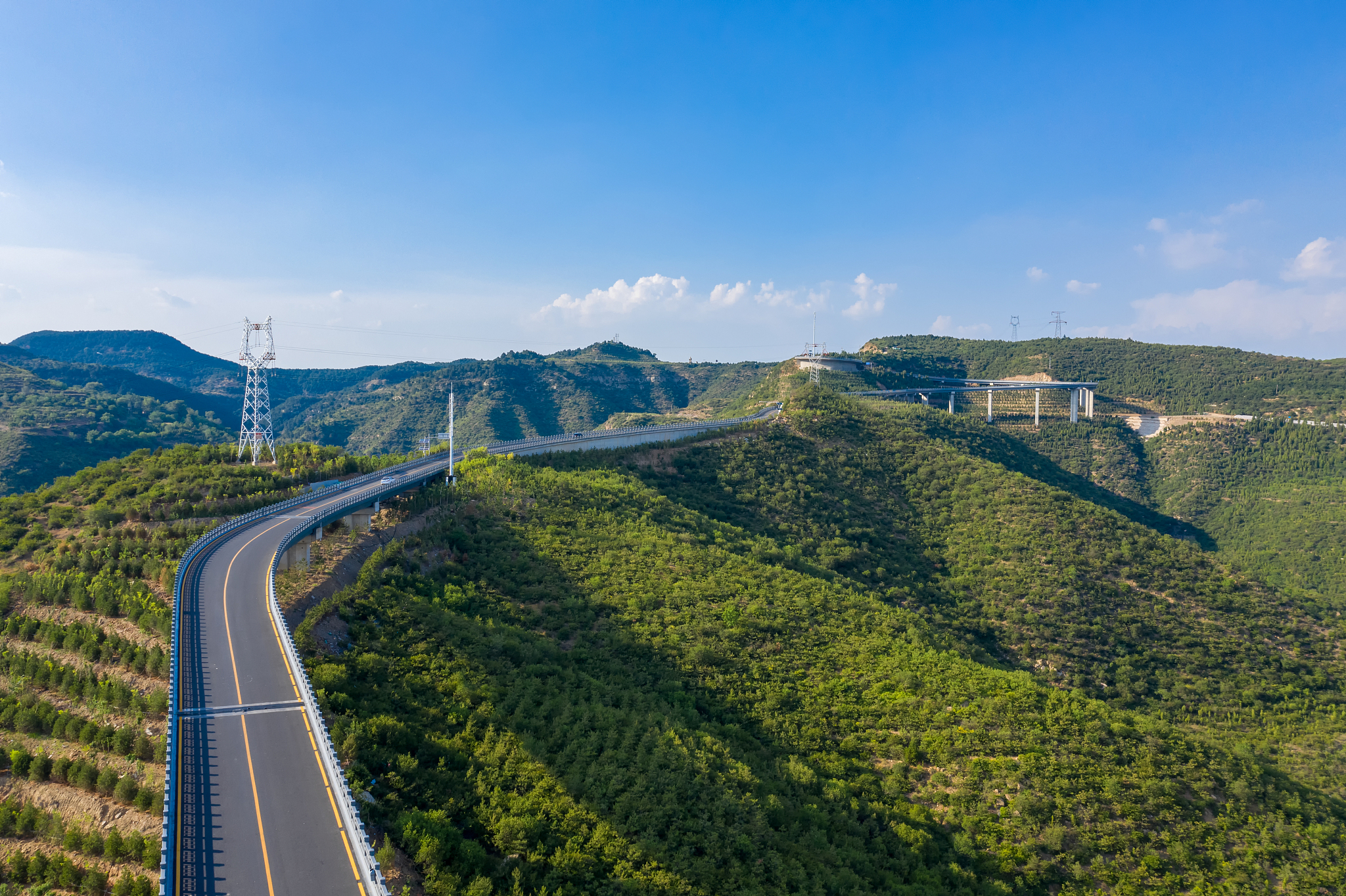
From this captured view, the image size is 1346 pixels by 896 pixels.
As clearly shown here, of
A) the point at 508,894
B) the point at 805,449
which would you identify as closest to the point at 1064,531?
the point at 805,449

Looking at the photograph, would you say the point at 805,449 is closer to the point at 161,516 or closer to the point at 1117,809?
the point at 1117,809

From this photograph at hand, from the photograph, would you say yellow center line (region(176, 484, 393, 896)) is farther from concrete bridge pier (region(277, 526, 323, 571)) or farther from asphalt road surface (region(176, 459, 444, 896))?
concrete bridge pier (region(277, 526, 323, 571))

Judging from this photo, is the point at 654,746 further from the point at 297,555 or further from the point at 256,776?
the point at 297,555

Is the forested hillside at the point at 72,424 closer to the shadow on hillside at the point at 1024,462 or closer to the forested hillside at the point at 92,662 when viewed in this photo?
the forested hillside at the point at 92,662

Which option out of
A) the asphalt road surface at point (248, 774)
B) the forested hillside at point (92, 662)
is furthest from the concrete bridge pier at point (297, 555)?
the asphalt road surface at point (248, 774)

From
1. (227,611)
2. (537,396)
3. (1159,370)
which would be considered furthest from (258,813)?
(1159,370)
